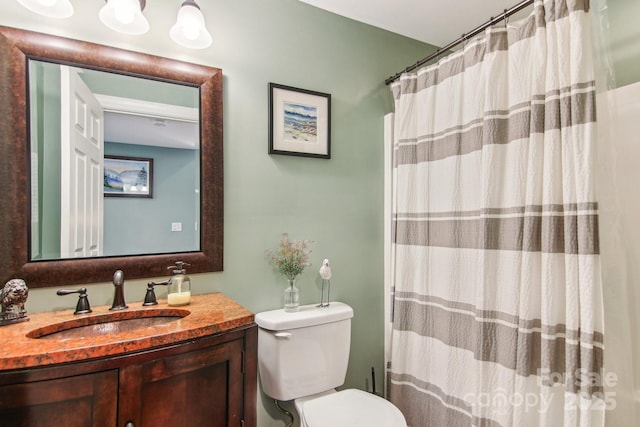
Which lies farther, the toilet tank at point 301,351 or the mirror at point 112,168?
the toilet tank at point 301,351

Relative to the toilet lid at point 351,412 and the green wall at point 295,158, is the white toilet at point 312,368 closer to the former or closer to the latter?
the toilet lid at point 351,412

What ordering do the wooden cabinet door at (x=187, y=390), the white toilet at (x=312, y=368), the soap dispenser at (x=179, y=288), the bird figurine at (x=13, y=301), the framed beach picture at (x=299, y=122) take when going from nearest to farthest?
the wooden cabinet door at (x=187, y=390), the bird figurine at (x=13, y=301), the soap dispenser at (x=179, y=288), the white toilet at (x=312, y=368), the framed beach picture at (x=299, y=122)

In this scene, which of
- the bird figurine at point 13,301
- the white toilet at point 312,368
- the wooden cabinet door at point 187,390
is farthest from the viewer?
the white toilet at point 312,368

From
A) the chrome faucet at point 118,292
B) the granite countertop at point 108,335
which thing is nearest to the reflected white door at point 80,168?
the chrome faucet at point 118,292

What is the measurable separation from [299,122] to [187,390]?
1288 millimetres

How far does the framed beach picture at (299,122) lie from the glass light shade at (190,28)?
15.3 inches

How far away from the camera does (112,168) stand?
1.34m

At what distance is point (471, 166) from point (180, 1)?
148cm

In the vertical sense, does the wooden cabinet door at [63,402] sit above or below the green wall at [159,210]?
below

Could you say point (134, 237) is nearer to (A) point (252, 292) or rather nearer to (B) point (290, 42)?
(A) point (252, 292)

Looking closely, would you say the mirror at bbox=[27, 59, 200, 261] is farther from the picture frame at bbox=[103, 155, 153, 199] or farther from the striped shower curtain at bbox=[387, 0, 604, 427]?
the striped shower curtain at bbox=[387, 0, 604, 427]

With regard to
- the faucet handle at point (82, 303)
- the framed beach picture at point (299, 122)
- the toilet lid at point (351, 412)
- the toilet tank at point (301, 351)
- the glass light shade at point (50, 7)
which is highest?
the glass light shade at point (50, 7)

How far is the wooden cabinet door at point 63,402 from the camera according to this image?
799mm

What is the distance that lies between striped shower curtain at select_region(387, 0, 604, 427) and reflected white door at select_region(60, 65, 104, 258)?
1.41 metres
